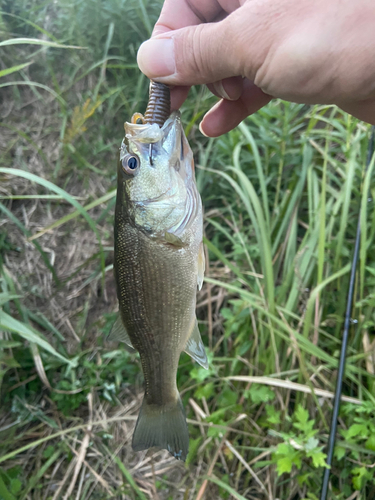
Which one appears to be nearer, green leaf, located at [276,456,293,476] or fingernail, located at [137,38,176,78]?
fingernail, located at [137,38,176,78]

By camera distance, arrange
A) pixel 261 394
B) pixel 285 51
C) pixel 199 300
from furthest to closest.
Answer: pixel 199 300
pixel 261 394
pixel 285 51

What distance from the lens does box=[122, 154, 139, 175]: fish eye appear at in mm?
1206

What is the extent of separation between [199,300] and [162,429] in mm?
1101

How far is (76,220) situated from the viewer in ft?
8.99

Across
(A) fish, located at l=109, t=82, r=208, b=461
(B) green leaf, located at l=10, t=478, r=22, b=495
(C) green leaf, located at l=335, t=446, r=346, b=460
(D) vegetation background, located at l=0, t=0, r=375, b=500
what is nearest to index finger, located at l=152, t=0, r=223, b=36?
(D) vegetation background, located at l=0, t=0, r=375, b=500

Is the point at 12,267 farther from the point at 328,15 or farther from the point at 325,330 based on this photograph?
the point at 328,15

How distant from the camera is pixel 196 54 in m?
Answer: 1.21

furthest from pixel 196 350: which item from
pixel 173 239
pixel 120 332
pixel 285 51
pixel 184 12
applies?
pixel 184 12

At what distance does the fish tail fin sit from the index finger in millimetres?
1810

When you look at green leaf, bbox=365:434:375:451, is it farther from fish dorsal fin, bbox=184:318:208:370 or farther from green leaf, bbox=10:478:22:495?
green leaf, bbox=10:478:22:495

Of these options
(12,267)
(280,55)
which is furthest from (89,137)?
(280,55)

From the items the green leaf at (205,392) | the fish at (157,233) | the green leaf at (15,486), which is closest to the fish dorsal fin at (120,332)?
the fish at (157,233)

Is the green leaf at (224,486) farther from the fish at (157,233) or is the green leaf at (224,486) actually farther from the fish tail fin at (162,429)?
the fish at (157,233)

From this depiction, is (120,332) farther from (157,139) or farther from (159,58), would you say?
(159,58)
